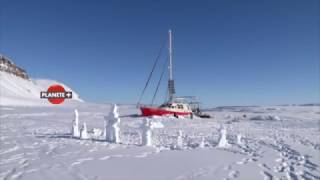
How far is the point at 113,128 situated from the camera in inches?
570

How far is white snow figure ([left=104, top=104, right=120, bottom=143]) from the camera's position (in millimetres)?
14297

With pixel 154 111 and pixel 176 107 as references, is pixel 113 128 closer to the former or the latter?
pixel 154 111

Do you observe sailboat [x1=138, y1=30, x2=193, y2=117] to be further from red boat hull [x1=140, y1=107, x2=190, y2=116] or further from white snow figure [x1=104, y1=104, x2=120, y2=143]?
white snow figure [x1=104, y1=104, x2=120, y2=143]

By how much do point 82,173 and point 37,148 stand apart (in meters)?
5.33

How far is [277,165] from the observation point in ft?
30.8

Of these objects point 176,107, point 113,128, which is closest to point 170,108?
point 176,107

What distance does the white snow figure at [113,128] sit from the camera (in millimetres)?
14297

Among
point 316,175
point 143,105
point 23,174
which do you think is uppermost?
point 143,105

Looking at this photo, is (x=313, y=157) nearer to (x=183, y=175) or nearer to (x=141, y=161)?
(x=183, y=175)

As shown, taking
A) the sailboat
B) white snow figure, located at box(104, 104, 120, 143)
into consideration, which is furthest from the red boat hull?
white snow figure, located at box(104, 104, 120, 143)

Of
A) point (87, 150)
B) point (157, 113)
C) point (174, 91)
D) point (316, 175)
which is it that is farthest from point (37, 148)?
point (174, 91)

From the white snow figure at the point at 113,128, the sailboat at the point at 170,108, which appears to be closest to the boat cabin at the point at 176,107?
the sailboat at the point at 170,108

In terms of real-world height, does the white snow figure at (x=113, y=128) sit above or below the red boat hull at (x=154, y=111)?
below

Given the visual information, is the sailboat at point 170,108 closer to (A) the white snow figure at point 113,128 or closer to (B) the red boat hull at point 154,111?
(B) the red boat hull at point 154,111
